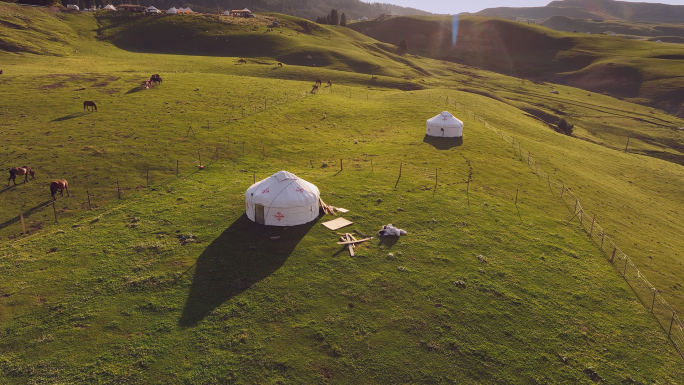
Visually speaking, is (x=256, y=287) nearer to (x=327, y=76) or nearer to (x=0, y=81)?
(x=0, y=81)

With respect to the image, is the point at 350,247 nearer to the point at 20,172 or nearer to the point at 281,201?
the point at 281,201

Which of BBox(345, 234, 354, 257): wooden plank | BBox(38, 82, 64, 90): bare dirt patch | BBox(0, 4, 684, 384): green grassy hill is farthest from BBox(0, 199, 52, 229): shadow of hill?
BBox(38, 82, 64, 90): bare dirt patch

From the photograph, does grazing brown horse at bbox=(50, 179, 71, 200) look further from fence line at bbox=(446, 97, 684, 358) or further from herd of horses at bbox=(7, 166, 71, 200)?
fence line at bbox=(446, 97, 684, 358)

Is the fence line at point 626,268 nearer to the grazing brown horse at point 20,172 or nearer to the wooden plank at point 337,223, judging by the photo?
the wooden plank at point 337,223

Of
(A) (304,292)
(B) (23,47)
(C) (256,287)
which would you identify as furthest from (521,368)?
(B) (23,47)

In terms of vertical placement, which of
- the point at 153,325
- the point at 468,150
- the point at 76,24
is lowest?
the point at 153,325

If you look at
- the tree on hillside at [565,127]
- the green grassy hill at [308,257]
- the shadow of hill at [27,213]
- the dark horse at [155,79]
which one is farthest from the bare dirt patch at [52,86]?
the tree on hillside at [565,127]
